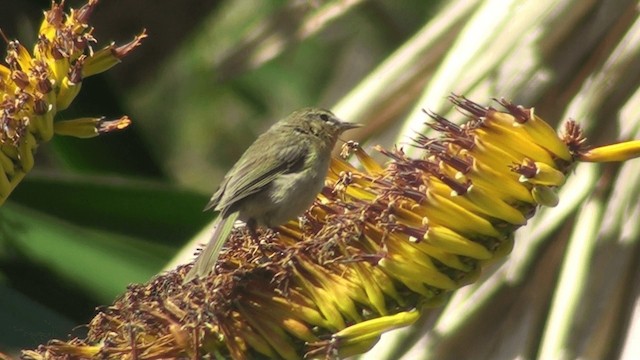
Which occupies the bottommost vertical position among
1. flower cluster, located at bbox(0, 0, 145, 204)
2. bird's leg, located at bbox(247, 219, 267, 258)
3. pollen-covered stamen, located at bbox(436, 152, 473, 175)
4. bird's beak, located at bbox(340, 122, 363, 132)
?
pollen-covered stamen, located at bbox(436, 152, 473, 175)

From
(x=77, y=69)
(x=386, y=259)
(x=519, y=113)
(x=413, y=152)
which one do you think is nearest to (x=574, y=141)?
(x=519, y=113)

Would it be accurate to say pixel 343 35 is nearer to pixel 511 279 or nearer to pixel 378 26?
pixel 378 26

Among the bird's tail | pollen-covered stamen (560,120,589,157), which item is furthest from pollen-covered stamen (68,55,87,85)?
pollen-covered stamen (560,120,589,157)

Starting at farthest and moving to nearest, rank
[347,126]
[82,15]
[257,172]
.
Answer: [257,172]
[347,126]
[82,15]

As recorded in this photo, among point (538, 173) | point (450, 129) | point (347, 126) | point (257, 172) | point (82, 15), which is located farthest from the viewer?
point (257, 172)

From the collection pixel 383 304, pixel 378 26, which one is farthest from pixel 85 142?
pixel 383 304

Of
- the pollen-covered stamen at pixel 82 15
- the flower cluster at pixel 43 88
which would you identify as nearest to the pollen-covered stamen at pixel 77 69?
the flower cluster at pixel 43 88

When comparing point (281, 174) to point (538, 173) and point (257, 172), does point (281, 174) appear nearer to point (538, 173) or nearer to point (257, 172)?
point (257, 172)

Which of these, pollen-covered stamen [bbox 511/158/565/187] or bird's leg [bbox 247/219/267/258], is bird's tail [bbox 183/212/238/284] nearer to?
bird's leg [bbox 247/219/267/258]
